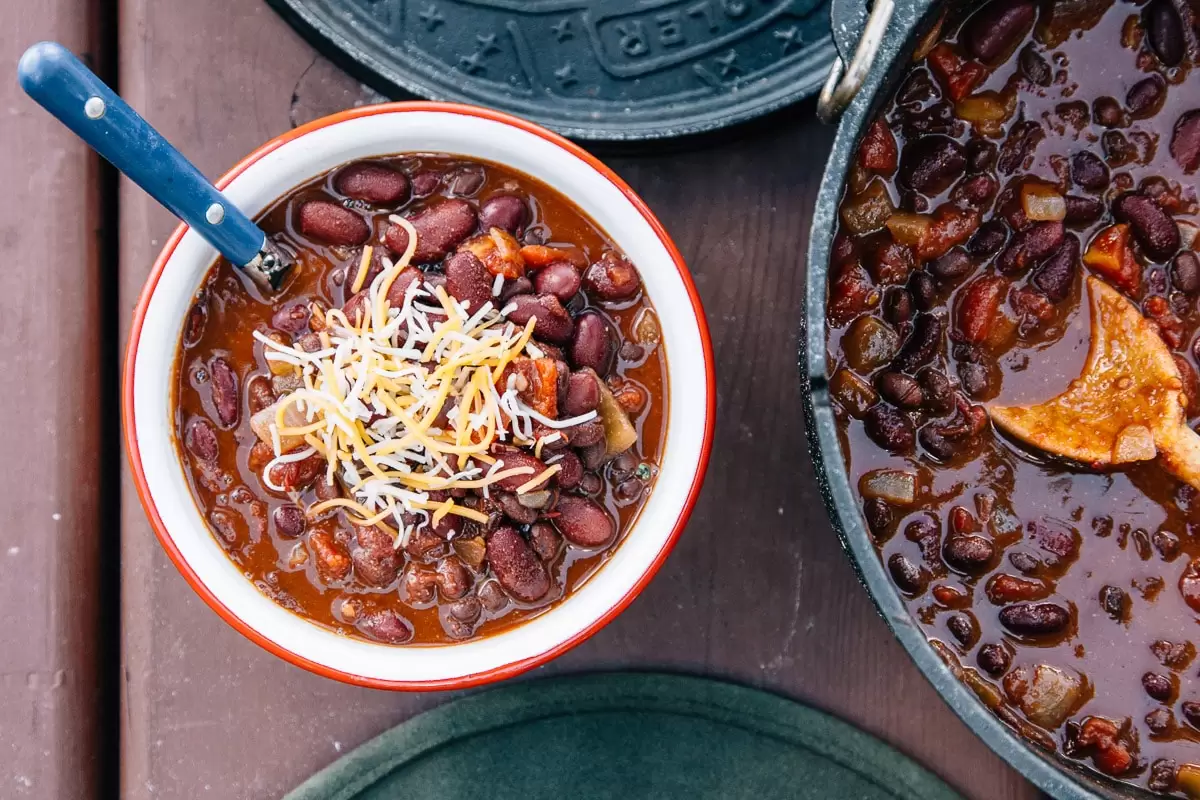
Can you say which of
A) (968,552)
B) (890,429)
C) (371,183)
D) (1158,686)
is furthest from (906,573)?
(371,183)

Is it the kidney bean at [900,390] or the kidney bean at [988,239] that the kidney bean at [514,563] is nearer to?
the kidney bean at [900,390]

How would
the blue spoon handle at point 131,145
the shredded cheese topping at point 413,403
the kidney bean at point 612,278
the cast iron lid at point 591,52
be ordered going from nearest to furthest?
the blue spoon handle at point 131,145 < the shredded cheese topping at point 413,403 < the kidney bean at point 612,278 < the cast iron lid at point 591,52

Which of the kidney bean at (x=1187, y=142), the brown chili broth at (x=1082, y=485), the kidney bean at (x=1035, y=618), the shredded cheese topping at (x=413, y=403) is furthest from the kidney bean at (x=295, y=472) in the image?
the kidney bean at (x=1187, y=142)

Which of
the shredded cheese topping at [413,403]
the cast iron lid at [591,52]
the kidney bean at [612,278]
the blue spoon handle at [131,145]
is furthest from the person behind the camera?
the cast iron lid at [591,52]

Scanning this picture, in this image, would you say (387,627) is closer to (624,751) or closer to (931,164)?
(624,751)

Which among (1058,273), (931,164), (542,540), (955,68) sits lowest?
(542,540)

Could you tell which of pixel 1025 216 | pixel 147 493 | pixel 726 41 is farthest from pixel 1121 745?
pixel 147 493
